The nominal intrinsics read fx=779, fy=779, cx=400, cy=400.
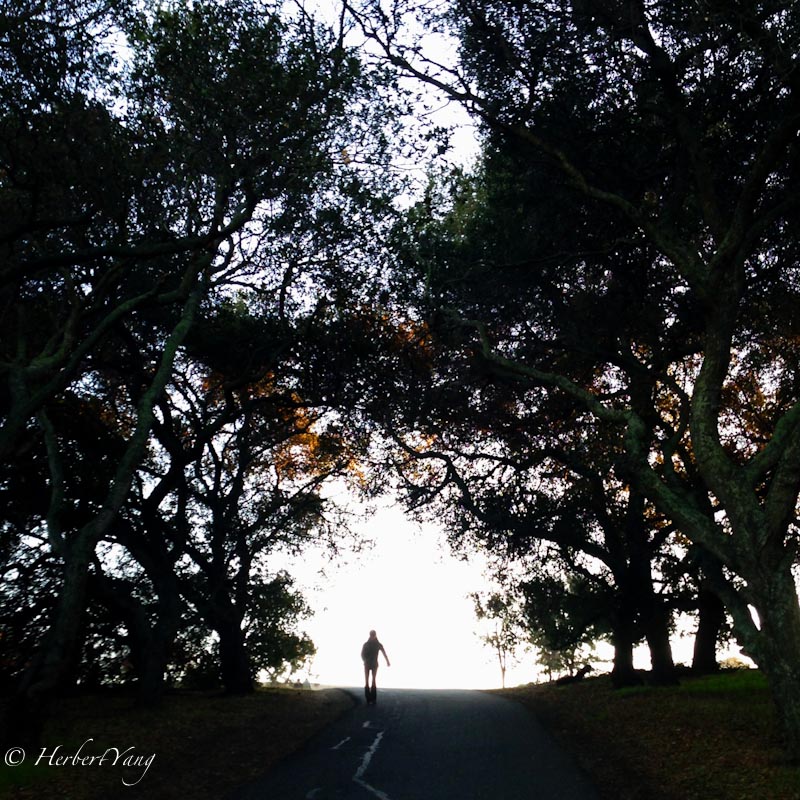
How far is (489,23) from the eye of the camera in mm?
14859

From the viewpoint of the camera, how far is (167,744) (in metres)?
13.5

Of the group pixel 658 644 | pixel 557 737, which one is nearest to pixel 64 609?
pixel 557 737

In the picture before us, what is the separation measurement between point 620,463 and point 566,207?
6353 mm

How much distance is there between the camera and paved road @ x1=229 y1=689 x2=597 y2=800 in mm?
9375

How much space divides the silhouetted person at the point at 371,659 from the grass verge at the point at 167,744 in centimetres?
81

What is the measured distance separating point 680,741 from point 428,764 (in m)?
4.55

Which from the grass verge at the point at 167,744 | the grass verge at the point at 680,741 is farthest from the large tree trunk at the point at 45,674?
the grass verge at the point at 680,741

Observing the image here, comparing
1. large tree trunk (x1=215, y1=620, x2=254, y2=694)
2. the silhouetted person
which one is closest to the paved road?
the silhouetted person

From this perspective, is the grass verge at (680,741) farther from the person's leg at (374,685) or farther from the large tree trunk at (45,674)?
the large tree trunk at (45,674)

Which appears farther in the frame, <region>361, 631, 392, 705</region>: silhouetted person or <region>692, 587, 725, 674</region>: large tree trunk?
<region>692, 587, 725, 674</region>: large tree trunk

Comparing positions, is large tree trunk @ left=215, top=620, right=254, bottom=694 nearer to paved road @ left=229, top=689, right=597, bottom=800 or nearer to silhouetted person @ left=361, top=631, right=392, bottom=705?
silhouetted person @ left=361, top=631, right=392, bottom=705

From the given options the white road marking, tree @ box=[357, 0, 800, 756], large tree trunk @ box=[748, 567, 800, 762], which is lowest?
the white road marking

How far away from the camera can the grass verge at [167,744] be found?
32.9ft

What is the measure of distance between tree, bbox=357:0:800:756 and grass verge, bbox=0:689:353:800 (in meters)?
7.78
